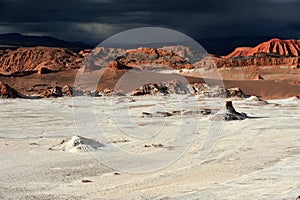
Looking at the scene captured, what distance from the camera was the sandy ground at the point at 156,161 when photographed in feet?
31.8

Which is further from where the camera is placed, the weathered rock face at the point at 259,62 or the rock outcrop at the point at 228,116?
the weathered rock face at the point at 259,62

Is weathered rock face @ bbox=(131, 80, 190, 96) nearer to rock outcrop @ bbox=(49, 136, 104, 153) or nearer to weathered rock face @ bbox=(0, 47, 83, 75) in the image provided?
rock outcrop @ bbox=(49, 136, 104, 153)

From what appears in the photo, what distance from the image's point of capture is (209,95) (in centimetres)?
3519

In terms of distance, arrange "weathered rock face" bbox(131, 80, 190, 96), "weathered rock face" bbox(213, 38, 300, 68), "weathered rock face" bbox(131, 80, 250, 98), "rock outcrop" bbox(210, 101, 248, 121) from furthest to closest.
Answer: "weathered rock face" bbox(213, 38, 300, 68) → "weathered rock face" bbox(131, 80, 190, 96) → "weathered rock face" bbox(131, 80, 250, 98) → "rock outcrop" bbox(210, 101, 248, 121)

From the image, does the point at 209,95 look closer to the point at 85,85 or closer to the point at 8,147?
the point at 85,85

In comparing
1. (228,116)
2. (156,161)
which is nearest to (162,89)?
(228,116)

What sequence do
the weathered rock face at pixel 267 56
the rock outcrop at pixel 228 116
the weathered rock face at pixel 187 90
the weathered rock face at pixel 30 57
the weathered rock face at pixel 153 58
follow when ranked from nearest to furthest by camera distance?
the rock outcrop at pixel 228 116
the weathered rock face at pixel 187 90
the weathered rock face at pixel 267 56
the weathered rock face at pixel 153 58
the weathered rock face at pixel 30 57

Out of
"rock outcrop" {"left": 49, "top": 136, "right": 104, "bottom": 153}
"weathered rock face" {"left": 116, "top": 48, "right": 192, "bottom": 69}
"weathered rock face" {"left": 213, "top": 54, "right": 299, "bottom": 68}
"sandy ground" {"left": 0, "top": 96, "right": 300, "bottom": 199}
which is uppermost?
"weathered rock face" {"left": 116, "top": 48, "right": 192, "bottom": 69}

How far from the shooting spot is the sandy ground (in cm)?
970

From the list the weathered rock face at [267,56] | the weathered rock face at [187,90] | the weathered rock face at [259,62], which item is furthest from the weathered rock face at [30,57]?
the weathered rock face at [187,90]

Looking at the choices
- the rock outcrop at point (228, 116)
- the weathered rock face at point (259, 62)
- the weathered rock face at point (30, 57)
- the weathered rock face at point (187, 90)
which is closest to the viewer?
the rock outcrop at point (228, 116)

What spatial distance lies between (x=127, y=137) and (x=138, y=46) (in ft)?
258

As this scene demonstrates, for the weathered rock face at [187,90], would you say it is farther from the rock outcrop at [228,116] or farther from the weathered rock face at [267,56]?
the weathered rock face at [267,56]

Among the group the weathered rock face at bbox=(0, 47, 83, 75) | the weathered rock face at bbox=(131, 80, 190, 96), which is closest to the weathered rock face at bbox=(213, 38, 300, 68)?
the weathered rock face at bbox=(0, 47, 83, 75)
